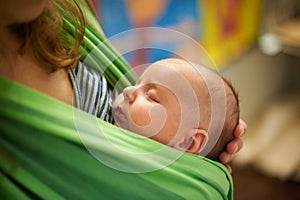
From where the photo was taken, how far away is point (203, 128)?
0.68 m

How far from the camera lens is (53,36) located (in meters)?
0.54

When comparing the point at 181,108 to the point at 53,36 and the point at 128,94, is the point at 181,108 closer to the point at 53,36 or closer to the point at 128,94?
the point at 128,94

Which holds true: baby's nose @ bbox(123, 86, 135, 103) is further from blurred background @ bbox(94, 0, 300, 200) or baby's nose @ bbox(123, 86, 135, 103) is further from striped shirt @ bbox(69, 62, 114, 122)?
blurred background @ bbox(94, 0, 300, 200)

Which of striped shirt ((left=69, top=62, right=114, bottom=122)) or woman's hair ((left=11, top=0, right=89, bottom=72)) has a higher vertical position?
woman's hair ((left=11, top=0, right=89, bottom=72))

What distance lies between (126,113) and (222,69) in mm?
1518

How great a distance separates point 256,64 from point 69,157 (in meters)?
2.05

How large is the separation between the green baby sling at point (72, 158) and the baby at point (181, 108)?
0.10 metres

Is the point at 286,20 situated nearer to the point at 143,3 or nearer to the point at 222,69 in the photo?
the point at 222,69

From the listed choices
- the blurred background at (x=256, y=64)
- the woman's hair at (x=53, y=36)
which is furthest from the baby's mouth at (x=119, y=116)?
the blurred background at (x=256, y=64)

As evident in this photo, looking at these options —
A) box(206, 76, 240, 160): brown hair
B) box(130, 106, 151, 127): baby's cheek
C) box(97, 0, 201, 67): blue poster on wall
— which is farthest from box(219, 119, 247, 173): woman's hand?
box(97, 0, 201, 67): blue poster on wall

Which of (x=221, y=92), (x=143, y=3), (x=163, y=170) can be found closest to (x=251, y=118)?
(x=143, y=3)

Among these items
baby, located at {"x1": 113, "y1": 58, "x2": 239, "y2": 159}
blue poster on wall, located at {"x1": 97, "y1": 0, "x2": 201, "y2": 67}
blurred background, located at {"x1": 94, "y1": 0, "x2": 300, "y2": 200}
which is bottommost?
blurred background, located at {"x1": 94, "y1": 0, "x2": 300, "y2": 200}

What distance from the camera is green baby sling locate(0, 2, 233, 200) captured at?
47 centimetres

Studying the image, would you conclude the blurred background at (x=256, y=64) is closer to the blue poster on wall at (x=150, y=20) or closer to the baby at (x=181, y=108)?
the blue poster on wall at (x=150, y=20)
